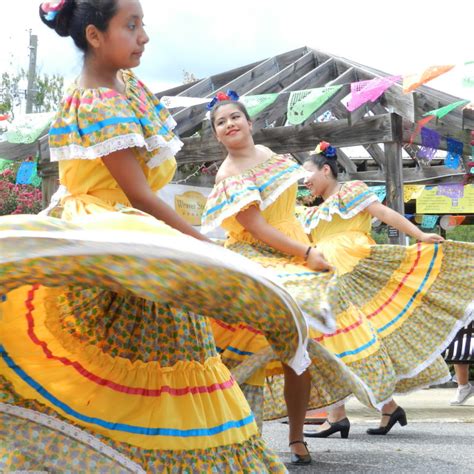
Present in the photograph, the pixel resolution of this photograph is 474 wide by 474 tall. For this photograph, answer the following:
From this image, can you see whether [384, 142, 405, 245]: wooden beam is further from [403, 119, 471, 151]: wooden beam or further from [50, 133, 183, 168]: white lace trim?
[50, 133, 183, 168]: white lace trim

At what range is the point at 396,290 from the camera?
5602 mm

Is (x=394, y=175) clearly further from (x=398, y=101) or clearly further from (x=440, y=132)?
(x=440, y=132)

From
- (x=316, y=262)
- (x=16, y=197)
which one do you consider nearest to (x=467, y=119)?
(x=316, y=262)

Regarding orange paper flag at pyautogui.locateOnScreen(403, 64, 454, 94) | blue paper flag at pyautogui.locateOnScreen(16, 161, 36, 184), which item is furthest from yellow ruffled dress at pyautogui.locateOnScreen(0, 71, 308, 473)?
blue paper flag at pyautogui.locateOnScreen(16, 161, 36, 184)

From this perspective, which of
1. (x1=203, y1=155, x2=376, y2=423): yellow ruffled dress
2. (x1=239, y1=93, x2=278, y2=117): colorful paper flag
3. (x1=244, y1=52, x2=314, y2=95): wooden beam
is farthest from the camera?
(x1=244, y1=52, x2=314, y2=95): wooden beam

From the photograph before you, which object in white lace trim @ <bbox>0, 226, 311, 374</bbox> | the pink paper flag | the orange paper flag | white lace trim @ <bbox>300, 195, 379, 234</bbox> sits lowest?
white lace trim @ <bbox>300, 195, 379, 234</bbox>

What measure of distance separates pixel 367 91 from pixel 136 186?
5.76 m

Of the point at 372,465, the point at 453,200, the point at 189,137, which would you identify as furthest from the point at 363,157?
the point at 372,465

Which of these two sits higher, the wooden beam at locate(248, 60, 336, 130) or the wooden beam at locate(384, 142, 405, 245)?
the wooden beam at locate(248, 60, 336, 130)

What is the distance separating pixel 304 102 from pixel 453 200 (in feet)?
19.2

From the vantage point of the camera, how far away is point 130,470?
95.7 inches

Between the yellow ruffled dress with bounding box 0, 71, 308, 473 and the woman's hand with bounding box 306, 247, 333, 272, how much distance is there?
1.02 metres

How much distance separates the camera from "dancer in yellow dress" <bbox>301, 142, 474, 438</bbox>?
5344 mm

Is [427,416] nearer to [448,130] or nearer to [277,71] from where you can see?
[448,130]
